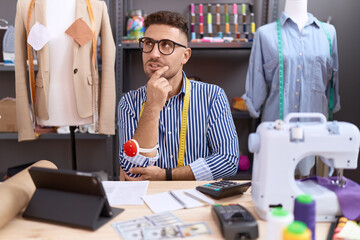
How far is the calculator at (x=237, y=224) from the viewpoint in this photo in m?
0.91

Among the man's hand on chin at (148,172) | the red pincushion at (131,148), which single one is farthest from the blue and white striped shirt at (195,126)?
the red pincushion at (131,148)

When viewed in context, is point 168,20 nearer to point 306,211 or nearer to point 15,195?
point 15,195

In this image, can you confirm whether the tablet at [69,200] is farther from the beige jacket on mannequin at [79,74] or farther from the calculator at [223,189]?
the beige jacket on mannequin at [79,74]

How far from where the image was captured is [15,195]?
1052mm

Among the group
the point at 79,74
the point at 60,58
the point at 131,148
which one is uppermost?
the point at 60,58

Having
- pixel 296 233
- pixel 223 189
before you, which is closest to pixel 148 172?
pixel 223 189

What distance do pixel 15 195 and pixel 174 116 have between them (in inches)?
36.3

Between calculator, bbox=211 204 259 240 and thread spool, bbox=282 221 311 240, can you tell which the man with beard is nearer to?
calculator, bbox=211 204 259 240

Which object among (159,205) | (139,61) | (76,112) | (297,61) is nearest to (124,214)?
(159,205)

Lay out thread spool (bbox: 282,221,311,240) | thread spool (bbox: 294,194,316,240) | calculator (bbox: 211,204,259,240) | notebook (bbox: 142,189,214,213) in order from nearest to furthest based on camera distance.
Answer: thread spool (bbox: 282,221,311,240) → thread spool (bbox: 294,194,316,240) → calculator (bbox: 211,204,259,240) → notebook (bbox: 142,189,214,213)

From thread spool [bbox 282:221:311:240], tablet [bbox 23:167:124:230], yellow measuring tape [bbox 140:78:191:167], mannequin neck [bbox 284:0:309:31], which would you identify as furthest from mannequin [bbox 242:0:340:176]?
thread spool [bbox 282:221:311:240]

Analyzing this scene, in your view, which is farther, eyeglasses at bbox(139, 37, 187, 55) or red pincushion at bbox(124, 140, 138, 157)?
eyeglasses at bbox(139, 37, 187, 55)

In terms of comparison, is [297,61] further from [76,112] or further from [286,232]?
[286,232]

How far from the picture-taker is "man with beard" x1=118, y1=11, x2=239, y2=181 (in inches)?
65.1
